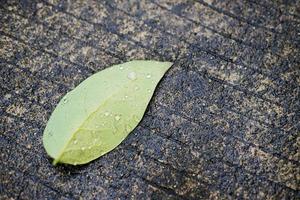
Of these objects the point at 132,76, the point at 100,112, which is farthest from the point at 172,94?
the point at 100,112

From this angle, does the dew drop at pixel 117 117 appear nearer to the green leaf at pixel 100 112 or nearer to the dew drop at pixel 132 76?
the green leaf at pixel 100 112

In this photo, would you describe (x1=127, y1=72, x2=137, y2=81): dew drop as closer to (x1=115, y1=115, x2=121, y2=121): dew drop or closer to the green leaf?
the green leaf

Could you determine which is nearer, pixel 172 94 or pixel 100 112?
pixel 100 112

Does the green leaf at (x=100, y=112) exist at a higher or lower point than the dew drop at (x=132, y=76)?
lower

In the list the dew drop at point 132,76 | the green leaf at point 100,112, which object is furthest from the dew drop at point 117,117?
the dew drop at point 132,76

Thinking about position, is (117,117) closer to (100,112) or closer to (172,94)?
(100,112)
